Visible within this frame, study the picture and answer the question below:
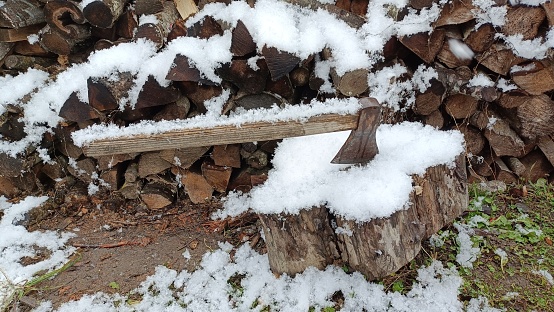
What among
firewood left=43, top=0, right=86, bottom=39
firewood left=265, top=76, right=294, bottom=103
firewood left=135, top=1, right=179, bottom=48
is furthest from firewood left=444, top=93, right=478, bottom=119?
firewood left=43, top=0, right=86, bottom=39

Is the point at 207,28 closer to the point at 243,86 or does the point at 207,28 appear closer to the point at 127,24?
the point at 243,86

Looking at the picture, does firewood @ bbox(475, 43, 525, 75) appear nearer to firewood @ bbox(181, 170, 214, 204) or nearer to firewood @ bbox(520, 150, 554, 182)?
firewood @ bbox(520, 150, 554, 182)

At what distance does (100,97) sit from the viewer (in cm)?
231

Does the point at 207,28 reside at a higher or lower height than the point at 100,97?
higher

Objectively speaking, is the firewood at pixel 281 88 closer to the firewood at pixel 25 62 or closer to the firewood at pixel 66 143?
the firewood at pixel 66 143

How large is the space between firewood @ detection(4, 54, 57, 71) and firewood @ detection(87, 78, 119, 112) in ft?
2.10

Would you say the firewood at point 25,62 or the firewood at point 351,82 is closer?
the firewood at point 351,82

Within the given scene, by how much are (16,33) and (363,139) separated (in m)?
2.21

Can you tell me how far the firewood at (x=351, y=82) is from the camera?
221cm

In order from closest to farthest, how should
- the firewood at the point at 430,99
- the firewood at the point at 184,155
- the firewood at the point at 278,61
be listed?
the firewood at the point at 278,61, the firewood at the point at 430,99, the firewood at the point at 184,155

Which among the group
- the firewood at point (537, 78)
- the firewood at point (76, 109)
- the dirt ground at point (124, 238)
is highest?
the firewood at point (537, 78)

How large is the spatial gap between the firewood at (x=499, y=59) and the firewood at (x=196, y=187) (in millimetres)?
1805

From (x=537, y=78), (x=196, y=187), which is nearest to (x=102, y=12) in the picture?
(x=196, y=187)

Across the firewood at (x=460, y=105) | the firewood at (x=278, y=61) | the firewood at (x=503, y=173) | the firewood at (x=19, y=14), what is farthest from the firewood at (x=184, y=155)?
the firewood at (x=503, y=173)
